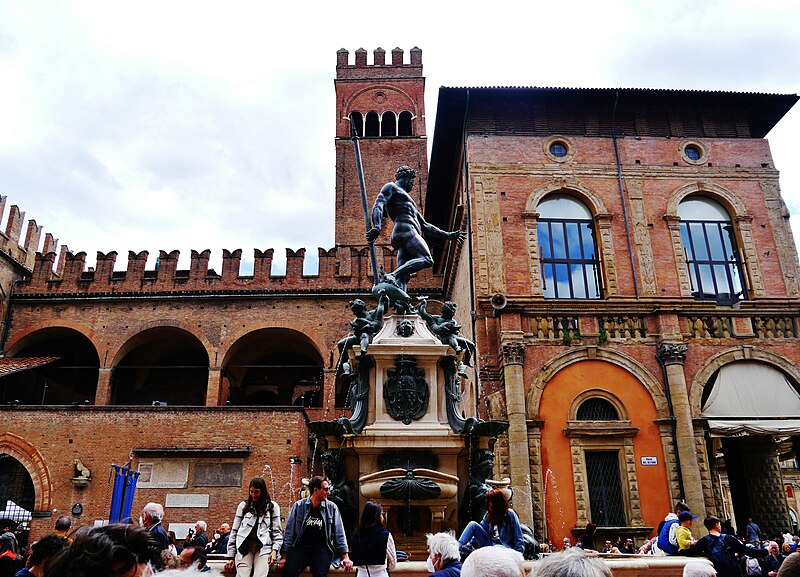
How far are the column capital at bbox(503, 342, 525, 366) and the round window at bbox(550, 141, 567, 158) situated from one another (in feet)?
20.5

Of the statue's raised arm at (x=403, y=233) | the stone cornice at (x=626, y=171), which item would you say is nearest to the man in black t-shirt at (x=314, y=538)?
the statue's raised arm at (x=403, y=233)

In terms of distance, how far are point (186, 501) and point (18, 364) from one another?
9254 millimetres

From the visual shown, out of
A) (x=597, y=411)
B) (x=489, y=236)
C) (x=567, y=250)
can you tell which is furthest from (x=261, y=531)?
(x=567, y=250)

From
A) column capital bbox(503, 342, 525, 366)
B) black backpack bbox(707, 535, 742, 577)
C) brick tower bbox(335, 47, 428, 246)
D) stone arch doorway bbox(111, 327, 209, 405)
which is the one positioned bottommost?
black backpack bbox(707, 535, 742, 577)

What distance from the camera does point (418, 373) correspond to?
7340mm

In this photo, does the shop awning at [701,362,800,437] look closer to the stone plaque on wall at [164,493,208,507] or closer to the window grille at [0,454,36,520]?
the stone plaque on wall at [164,493,208,507]

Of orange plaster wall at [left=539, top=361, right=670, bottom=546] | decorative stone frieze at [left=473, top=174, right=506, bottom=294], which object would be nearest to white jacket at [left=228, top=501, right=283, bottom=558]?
orange plaster wall at [left=539, top=361, right=670, bottom=546]

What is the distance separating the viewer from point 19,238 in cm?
2619

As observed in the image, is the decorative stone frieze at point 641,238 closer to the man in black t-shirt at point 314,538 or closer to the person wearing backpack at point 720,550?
the person wearing backpack at point 720,550

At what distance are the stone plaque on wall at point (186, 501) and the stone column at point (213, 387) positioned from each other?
510 cm

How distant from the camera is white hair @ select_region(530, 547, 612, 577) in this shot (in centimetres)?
183

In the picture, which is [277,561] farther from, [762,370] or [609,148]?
[609,148]

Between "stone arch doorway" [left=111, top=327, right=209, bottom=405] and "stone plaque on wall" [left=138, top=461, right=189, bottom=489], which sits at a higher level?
"stone arch doorway" [left=111, top=327, right=209, bottom=405]

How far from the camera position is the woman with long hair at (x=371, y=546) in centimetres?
426
